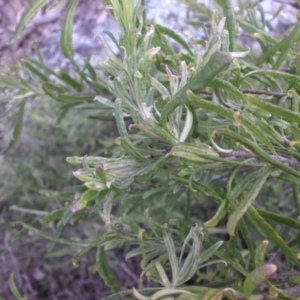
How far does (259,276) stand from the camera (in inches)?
21.1

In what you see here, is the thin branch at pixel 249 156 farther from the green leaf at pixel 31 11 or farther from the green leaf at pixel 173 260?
the green leaf at pixel 31 11

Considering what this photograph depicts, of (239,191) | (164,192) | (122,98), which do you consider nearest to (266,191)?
(164,192)

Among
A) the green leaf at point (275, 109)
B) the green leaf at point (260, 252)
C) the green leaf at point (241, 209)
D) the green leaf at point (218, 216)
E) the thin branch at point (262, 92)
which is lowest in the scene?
the green leaf at point (260, 252)

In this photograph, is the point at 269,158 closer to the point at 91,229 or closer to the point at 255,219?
the point at 255,219

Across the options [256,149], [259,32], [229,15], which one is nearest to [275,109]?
[256,149]

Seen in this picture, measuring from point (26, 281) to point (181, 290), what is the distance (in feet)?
5.33

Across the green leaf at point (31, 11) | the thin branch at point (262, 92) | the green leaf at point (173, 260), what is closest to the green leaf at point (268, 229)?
the green leaf at point (173, 260)

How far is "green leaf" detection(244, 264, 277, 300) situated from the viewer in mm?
525

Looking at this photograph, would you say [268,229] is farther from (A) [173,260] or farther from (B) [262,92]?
(B) [262,92]

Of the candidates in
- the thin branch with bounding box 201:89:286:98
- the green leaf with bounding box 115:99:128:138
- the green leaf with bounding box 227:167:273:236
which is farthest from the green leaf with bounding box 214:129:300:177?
the thin branch with bounding box 201:89:286:98

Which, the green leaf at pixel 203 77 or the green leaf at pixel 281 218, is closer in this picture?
the green leaf at pixel 203 77

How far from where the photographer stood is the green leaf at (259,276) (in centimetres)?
52

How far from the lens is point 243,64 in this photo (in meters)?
0.87

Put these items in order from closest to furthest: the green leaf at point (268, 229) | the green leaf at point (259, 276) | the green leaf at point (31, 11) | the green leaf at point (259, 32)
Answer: the green leaf at point (259, 276) → the green leaf at point (268, 229) → the green leaf at point (31, 11) → the green leaf at point (259, 32)
